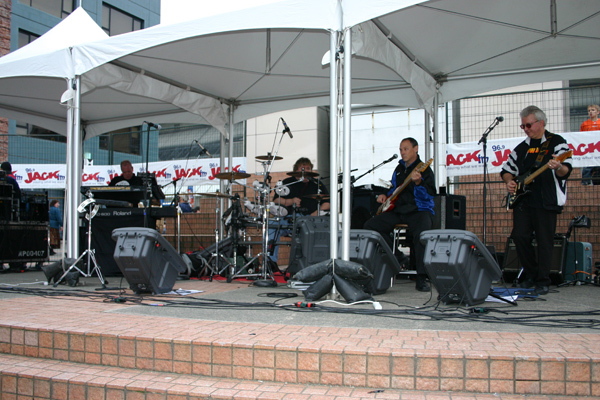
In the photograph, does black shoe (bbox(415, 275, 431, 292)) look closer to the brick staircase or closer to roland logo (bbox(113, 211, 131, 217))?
the brick staircase

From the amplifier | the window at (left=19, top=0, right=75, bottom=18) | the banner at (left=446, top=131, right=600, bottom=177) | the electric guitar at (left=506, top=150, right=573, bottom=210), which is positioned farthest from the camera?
the window at (left=19, top=0, right=75, bottom=18)

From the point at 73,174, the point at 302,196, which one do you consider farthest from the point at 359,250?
the point at 73,174

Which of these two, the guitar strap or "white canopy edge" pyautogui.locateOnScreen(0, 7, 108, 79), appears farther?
"white canopy edge" pyautogui.locateOnScreen(0, 7, 108, 79)

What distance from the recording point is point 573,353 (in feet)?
8.29

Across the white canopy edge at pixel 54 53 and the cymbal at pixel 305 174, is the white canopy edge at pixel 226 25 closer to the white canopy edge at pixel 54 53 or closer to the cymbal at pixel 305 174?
the white canopy edge at pixel 54 53

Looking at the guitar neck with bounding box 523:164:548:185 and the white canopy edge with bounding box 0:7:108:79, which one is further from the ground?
the white canopy edge with bounding box 0:7:108:79

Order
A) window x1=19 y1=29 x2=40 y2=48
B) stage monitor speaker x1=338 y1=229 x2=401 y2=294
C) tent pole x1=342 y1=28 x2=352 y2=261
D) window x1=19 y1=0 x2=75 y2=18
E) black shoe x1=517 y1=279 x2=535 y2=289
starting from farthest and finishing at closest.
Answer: window x1=19 y1=0 x2=75 y2=18, window x1=19 y1=29 x2=40 y2=48, black shoe x1=517 y1=279 x2=535 y2=289, stage monitor speaker x1=338 y1=229 x2=401 y2=294, tent pole x1=342 y1=28 x2=352 y2=261

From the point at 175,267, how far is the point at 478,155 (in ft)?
18.6

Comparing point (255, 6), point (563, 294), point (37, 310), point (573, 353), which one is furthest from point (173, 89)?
point (573, 353)

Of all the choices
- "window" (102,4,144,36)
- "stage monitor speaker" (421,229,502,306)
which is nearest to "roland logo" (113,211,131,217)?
"stage monitor speaker" (421,229,502,306)

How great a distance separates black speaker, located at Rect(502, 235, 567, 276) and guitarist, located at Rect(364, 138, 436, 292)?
53.1 inches

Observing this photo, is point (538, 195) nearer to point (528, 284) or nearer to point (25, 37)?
point (528, 284)

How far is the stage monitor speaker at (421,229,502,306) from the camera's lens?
3.94 meters

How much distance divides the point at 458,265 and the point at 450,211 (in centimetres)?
237
